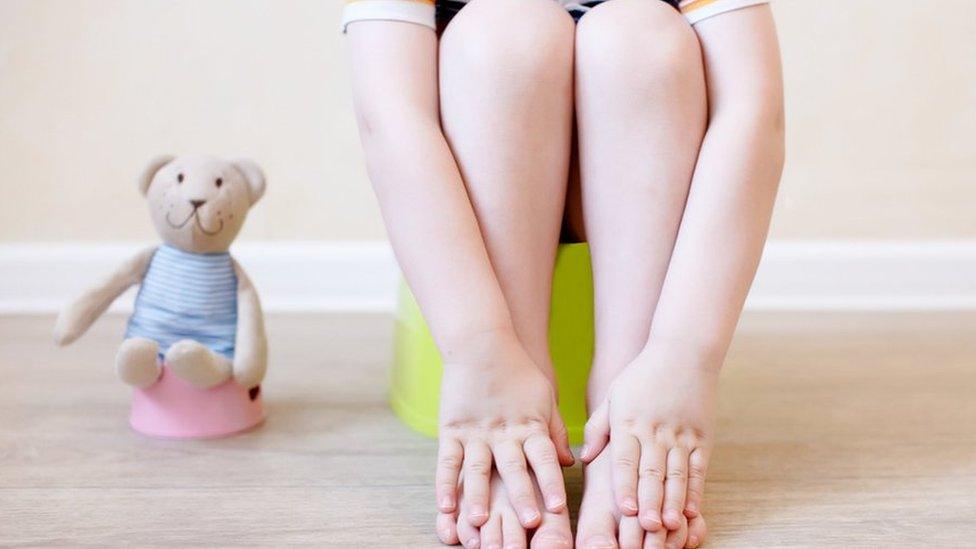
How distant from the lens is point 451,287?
2.53 ft

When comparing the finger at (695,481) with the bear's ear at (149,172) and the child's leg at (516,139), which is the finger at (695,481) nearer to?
the child's leg at (516,139)

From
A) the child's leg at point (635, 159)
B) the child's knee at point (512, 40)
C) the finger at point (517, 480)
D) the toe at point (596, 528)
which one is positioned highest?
the child's knee at point (512, 40)

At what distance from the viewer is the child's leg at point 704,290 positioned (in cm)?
71

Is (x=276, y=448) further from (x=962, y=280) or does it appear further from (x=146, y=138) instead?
(x=962, y=280)

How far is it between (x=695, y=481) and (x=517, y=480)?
0.43 feet

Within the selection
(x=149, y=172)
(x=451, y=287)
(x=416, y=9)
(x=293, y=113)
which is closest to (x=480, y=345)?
(x=451, y=287)

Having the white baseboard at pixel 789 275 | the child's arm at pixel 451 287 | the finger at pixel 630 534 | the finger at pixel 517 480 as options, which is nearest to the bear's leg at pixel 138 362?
the child's arm at pixel 451 287

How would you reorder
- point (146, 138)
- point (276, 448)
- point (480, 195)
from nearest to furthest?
point (480, 195), point (276, 448), point (146, 138)

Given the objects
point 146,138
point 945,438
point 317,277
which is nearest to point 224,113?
point 146,138

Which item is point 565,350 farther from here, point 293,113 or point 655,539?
point 293,113

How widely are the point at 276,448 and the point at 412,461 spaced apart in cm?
13

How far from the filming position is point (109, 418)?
1018 millimetres

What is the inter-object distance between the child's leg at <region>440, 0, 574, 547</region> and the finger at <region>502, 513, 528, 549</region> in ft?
0.51

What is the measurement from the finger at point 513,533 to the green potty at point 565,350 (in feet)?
0.90
